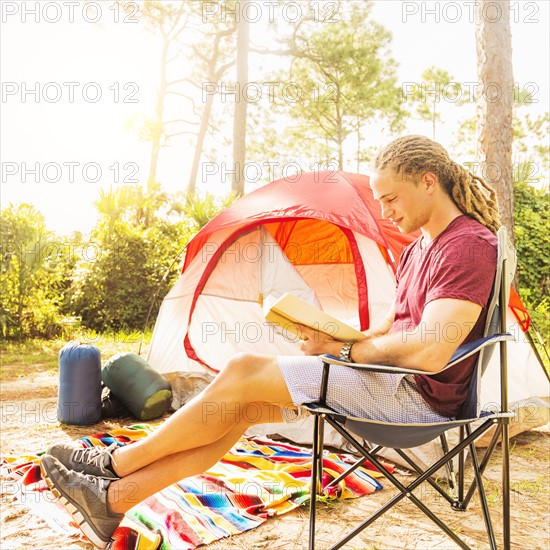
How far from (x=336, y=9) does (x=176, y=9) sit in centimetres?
320

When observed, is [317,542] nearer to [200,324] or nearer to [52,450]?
[52,450]

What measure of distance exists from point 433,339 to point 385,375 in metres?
0.20

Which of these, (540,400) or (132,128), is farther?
(132,128)

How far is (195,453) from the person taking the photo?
1783 mm

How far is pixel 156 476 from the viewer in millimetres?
1745

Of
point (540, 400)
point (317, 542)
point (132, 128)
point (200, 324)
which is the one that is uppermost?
point (132, 128)

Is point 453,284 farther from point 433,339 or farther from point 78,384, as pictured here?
point 78,384

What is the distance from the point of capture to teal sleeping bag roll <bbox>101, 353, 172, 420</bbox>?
342cm

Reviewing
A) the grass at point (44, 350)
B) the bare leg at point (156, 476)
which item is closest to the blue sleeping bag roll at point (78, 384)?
the grass at point (44, 350)

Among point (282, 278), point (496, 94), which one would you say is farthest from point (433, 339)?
point (496, 94)

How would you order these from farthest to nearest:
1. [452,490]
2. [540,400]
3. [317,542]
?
[540,400] < [452,490] < [317,542]

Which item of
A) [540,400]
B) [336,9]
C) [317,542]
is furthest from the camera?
[336,9]

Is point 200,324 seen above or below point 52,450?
above

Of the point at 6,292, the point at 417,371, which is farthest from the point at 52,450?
the point at 6,292
